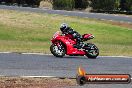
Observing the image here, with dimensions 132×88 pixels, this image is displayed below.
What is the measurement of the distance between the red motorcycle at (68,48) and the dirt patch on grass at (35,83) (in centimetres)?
575

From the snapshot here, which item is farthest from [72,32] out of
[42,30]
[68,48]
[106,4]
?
[106,4]

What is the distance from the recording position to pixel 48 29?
32.0 m

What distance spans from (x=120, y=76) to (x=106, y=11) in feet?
181

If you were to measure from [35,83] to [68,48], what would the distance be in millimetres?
6762

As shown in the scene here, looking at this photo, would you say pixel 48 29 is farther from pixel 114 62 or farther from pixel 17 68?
pixel 17 68

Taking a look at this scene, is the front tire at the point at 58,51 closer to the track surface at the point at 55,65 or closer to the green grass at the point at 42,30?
the track surface at the point at 55,65

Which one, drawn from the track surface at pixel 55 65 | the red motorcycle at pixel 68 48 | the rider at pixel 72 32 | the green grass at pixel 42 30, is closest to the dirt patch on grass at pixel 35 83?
the track surface at pixel 55 65

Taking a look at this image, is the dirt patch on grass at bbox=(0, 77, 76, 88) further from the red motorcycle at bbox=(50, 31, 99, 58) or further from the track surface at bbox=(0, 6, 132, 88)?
the red motorcycle at bbox=(50, 31, 99, 58)

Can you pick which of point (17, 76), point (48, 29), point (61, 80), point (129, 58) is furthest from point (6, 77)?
point (48, 29)

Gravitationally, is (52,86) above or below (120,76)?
below

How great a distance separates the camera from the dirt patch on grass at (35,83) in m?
9.86

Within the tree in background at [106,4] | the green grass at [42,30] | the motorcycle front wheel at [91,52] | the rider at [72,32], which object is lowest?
the tree in background at [106,4]

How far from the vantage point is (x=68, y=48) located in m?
17.0

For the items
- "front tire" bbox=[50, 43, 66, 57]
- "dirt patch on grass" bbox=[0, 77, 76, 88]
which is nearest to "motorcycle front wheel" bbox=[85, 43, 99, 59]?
"front tire" bbox=[50, 43, 66, 57]
